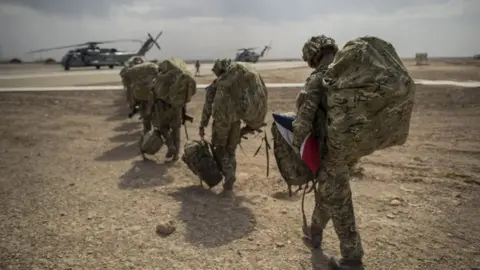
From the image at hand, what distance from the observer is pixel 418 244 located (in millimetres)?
3584

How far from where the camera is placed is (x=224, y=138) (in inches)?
194

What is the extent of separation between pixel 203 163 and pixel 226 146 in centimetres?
37

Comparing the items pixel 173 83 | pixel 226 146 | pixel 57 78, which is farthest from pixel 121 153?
pixel 57 78

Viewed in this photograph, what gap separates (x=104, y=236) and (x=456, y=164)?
522 cm

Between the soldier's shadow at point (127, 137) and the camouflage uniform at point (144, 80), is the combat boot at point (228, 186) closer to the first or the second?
the camouflage uniform at point (144, 80)

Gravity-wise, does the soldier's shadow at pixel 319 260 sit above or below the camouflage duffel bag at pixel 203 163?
below

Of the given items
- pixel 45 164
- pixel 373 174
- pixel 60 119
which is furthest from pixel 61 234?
pixel 60 119

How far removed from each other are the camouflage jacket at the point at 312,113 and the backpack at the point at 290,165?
0.37 meters

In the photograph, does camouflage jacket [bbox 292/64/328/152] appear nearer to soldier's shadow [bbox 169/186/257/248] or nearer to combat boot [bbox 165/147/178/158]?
soldier's shadow [bbox 169/186/257/248]

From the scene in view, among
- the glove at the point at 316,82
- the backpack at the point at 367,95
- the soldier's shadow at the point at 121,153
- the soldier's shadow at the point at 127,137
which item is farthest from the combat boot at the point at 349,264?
the soldier's shadow at the point at 127,137

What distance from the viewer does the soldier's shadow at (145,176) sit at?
17.8 ft

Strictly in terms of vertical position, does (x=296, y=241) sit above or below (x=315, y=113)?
below

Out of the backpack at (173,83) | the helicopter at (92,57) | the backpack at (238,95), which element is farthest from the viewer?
the helicopter at (92,57)

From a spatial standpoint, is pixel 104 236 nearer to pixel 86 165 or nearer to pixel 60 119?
pixel 86 165
